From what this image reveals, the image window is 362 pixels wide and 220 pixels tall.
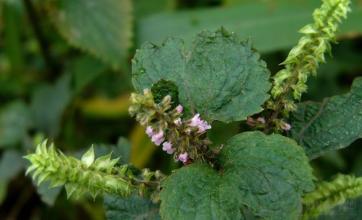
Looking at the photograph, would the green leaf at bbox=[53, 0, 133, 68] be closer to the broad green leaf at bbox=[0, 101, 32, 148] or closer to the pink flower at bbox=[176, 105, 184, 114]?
the broad green leaf at bbox=[0, 101, 32, 148]

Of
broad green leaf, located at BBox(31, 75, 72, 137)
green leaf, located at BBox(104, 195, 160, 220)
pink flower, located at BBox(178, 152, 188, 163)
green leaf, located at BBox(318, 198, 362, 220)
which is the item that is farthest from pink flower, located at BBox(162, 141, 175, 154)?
broad green leaf, located at BBox(31, 75, 72, 137)

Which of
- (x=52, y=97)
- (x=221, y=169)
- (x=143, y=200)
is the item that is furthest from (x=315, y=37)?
(x=52, y=97)

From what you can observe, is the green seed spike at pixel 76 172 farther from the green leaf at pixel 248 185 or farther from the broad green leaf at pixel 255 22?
the broad green leaf at pixel 255 22

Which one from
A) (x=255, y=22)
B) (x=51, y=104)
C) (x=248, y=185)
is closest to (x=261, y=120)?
(x=248, y=185)

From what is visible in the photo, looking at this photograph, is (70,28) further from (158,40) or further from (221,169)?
(221,169)

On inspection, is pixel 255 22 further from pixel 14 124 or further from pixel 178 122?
pixel 178 122

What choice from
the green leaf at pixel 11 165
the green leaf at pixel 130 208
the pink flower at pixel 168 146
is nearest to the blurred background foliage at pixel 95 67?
the green leaf at pixel 11 165
